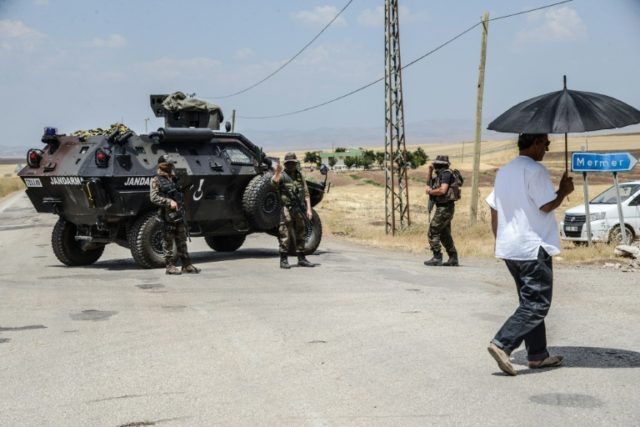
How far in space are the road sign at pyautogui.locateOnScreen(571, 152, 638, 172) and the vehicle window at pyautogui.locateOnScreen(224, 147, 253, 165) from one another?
547cm

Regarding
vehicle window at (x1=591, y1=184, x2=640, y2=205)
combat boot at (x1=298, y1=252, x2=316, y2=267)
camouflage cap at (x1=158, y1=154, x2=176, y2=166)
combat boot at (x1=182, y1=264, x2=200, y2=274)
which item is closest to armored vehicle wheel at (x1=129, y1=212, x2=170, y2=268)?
combat boot at (x1=182, y1=264, x2=200, y2=274)

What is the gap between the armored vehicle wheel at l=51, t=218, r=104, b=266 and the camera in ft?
49.0

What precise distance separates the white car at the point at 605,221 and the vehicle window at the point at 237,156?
7.16 meters

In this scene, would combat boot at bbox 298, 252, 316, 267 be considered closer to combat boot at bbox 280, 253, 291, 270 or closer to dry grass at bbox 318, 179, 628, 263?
combat boot at bbox 280, 253, 291, 270

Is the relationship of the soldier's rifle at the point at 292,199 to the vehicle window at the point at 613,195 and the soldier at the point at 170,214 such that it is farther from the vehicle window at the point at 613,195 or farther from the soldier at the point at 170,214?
the vehicle window at the point at 613,195

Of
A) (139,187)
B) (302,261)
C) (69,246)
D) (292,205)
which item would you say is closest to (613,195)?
(302,261)

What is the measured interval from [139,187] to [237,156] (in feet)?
7.21

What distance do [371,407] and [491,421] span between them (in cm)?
75

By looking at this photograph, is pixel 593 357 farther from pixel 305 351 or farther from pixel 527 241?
pixel 305 351

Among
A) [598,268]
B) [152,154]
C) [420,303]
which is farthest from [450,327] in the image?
[152,154]

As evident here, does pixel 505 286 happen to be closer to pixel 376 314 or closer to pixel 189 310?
pixel 376 314

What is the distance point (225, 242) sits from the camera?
1716 cm

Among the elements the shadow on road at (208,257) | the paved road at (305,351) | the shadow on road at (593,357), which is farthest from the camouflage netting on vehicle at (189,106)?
the shadow on road at (593,357)

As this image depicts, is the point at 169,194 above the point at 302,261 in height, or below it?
above
